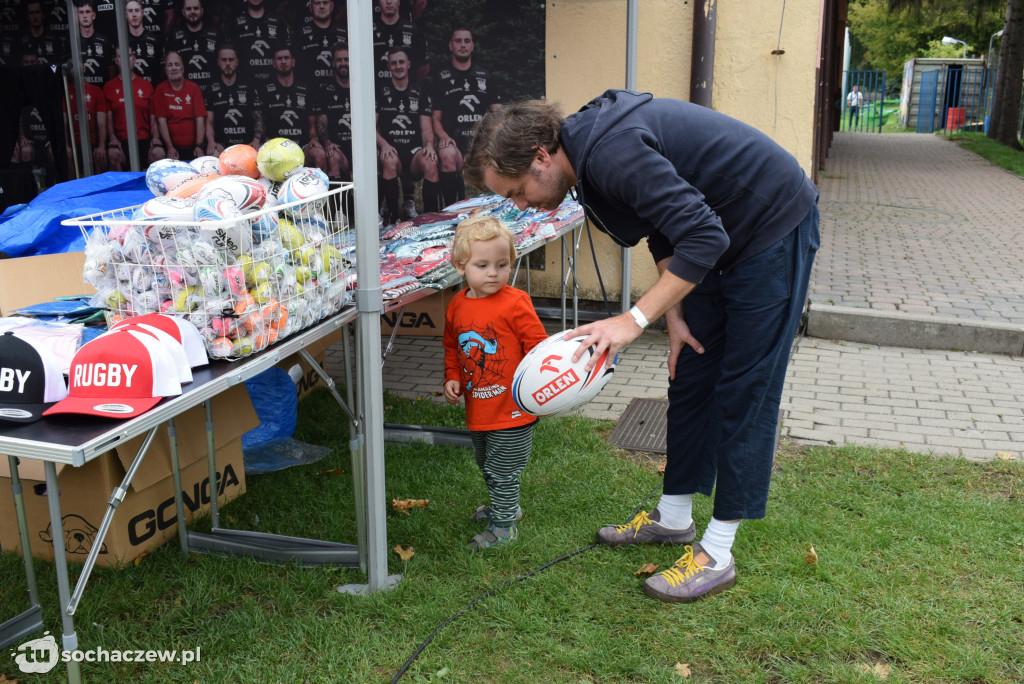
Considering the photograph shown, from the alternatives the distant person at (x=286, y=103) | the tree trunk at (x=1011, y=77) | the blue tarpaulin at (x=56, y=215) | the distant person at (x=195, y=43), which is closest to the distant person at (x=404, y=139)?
the distant person at (x=286, y=103)

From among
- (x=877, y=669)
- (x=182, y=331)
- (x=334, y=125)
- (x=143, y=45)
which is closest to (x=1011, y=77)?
(x=334, y=125)

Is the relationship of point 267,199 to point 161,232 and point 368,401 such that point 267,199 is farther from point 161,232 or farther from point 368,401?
point 368,401

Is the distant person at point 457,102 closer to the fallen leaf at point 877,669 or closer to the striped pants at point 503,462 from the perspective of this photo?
the striped pants at point 503,462

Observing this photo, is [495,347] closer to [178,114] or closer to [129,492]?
[129,492]

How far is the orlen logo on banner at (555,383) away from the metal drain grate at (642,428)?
1.51 m

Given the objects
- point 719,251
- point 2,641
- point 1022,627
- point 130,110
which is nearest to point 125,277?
point 2,641

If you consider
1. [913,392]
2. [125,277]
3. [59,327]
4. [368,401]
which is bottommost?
[913,392]

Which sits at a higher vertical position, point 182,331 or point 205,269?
point 205,269

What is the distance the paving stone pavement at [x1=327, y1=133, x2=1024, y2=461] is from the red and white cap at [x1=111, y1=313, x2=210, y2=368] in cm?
282

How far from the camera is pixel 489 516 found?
11.1ft

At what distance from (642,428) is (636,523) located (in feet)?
4.06

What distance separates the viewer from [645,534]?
3242 millimetres

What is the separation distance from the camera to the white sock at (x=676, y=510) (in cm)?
320

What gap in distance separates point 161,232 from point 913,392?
4.26 metres
